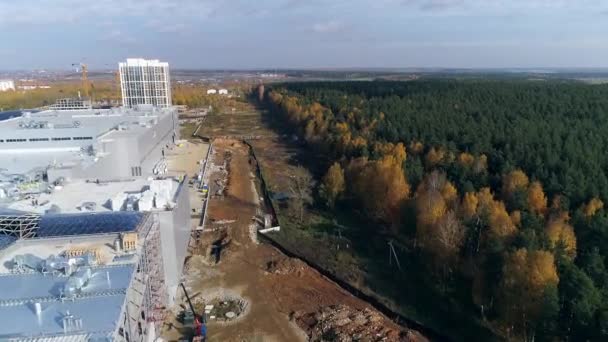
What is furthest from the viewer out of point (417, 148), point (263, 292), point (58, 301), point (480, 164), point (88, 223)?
point (417, 148)

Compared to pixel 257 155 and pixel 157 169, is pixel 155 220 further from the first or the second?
pixel 257 155

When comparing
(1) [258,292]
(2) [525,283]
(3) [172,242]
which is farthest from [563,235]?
(3) [172,242]

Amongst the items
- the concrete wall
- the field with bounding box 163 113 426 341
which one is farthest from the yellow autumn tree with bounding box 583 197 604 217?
the concrete wall

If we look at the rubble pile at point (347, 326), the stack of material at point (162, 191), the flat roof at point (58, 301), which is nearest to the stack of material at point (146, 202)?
the stack of material at point (162, 191)

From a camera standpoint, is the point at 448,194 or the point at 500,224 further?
the point at 448,194

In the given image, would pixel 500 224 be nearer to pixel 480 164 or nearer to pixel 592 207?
pixel 592 207

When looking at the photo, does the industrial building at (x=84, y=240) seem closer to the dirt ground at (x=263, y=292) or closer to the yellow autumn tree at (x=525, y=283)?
the dirt ground at (x=263, y=292)
